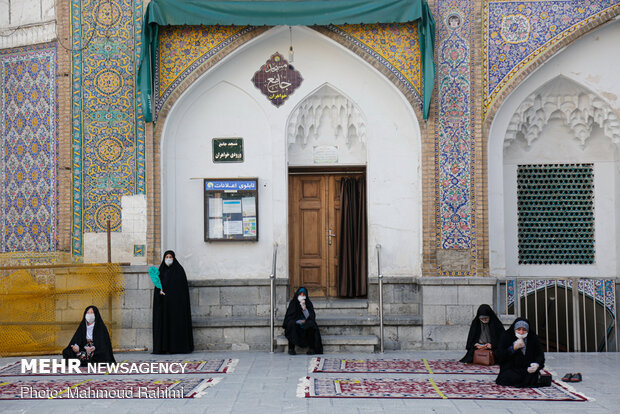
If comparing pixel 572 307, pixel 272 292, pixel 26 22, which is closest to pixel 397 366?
pixel 272 292

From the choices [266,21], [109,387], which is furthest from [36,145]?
[109,387]

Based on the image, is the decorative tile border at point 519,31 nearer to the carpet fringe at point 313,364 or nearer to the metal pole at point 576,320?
the metal pole at point 576,320

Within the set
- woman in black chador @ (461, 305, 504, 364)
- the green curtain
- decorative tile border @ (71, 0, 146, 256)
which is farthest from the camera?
decorative tile border @ (71, 0, 146, 256)

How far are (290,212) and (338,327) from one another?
1.85m

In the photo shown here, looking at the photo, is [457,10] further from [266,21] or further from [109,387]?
[109,387]

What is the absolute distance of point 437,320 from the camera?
918cm

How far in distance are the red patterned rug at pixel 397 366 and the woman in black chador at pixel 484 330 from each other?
0.94 feet

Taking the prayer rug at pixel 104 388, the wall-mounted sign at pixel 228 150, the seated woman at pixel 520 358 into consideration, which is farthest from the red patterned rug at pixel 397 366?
the wall-mounted sign at pixel 228 150

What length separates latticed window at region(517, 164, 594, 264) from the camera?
33.0 ft

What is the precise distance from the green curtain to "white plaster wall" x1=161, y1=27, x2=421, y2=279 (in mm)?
458

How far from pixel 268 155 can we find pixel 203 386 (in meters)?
3.82

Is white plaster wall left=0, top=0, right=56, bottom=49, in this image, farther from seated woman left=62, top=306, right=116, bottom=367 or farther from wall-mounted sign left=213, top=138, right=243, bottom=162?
seated woman left=62, top=306, right=116, bottom=367

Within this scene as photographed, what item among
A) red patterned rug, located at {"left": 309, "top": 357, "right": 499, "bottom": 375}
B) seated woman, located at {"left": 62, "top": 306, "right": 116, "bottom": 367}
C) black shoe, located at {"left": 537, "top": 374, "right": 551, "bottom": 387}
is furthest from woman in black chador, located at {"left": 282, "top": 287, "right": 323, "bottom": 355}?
black shoe, located at {"left": 537, "top": 374, "right": 551, "bottom": 387}

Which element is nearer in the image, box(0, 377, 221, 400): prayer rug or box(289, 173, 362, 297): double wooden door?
box(0, 377, 221, 400): prayer rug
